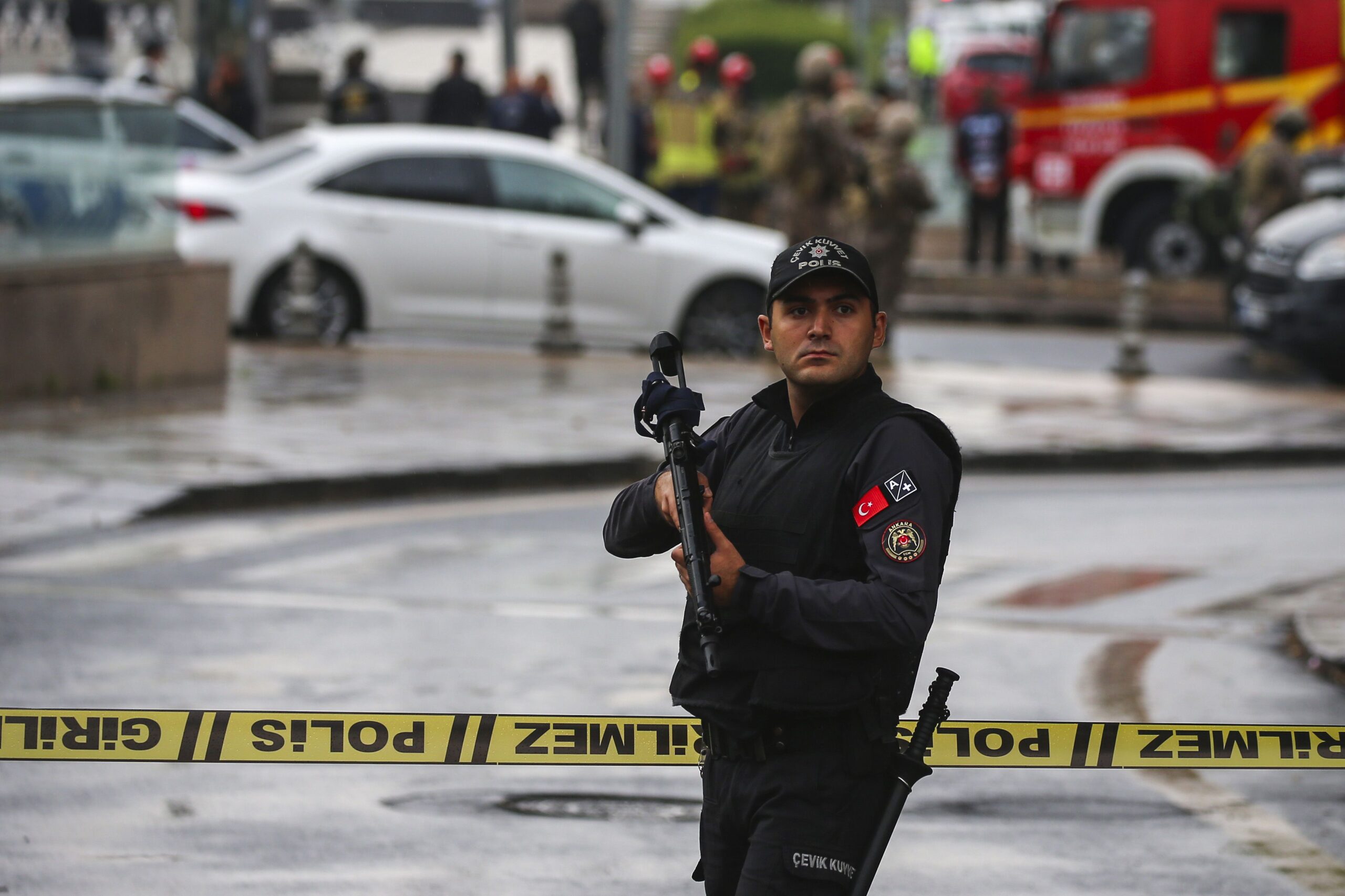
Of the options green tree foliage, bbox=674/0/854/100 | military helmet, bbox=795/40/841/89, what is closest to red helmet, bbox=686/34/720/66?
military helmet, bbox=795/40/841/89

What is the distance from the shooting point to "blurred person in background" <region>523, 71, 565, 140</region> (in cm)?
2320

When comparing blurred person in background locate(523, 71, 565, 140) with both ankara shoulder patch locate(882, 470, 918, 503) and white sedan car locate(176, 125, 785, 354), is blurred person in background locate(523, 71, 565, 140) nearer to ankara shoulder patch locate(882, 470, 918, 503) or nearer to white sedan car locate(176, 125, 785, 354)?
white sedan car locate(176, 125, 785, 354)

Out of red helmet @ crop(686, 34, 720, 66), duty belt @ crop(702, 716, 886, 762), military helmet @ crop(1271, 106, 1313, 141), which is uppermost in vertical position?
red helmet @ crop(686, 34, 720, 66)

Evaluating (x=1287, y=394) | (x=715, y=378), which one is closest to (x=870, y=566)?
(x=715, y=378)

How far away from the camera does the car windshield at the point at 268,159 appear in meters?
17.0

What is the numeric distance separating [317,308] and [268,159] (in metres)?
1.25

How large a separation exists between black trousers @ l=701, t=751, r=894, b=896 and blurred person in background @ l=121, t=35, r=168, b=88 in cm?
1931

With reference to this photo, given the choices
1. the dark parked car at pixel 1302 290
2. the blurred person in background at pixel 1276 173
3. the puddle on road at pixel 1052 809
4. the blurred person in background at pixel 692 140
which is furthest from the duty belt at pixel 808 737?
the blurred person in background at pixel 692 140

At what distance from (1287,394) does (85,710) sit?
14028 millimetres

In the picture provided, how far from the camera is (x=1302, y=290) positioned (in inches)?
677

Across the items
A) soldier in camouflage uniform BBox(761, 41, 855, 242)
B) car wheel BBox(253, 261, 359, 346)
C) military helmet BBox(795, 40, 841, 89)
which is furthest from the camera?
soldier in camouflage uniform BBox(761, 41, 855, 242)

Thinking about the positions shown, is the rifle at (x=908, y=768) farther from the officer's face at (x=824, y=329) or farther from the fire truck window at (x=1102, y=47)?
the fire truck window at (x=1102, y=47)

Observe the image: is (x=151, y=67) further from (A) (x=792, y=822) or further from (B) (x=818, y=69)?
(A) (x=792, y=822)

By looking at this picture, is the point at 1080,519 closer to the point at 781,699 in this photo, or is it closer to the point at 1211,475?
the point at 1211,475
